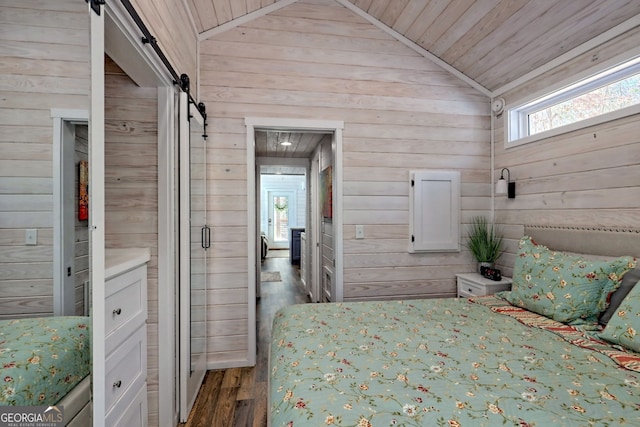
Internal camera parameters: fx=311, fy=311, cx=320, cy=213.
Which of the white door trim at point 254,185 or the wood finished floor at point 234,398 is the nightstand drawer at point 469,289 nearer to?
the white door trim at point 254,185

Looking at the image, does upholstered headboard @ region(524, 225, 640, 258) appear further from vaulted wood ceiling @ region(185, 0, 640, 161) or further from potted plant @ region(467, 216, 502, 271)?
vaulted wood ceiling @ region(185, 0, 640, 161)

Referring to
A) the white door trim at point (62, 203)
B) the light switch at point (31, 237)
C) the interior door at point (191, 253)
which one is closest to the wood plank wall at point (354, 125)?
the interior door at point (191, 253)

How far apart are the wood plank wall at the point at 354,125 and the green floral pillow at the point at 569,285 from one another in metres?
0.99

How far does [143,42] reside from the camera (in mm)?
1347

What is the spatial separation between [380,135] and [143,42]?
1.92 metres

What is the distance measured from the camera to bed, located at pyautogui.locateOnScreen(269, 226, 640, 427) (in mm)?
950

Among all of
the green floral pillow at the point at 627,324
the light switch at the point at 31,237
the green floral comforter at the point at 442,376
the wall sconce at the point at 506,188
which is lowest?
the green floral comforter at the point at 442,376

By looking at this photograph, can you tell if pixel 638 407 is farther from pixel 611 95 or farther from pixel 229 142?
pixel 229 142

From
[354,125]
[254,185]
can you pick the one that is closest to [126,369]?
[254,185]

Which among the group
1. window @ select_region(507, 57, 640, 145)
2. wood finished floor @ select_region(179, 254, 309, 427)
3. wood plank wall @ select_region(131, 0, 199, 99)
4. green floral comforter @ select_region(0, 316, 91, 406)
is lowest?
wood finished floor @ select_region(179, 254, 309, 427)

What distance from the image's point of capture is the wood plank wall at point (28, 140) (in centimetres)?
62

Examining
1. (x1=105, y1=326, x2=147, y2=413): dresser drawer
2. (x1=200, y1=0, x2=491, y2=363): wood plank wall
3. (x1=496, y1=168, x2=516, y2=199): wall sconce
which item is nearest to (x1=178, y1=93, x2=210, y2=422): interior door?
(x1=200, y1=0, x2=491, y2=363): wood plank wall

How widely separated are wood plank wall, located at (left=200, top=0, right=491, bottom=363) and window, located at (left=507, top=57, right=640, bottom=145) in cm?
32

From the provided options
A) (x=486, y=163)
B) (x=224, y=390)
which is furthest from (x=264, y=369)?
(x=486, y=163)
